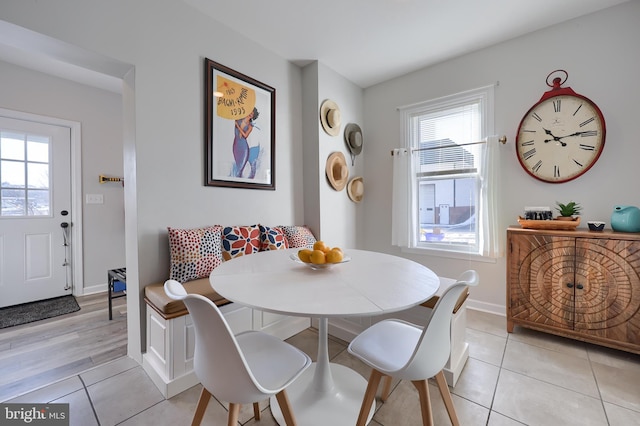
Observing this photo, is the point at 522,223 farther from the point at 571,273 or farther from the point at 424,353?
the point at 424,353

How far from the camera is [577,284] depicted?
196cm

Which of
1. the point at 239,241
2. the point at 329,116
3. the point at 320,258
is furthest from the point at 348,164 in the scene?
the point at 320,258

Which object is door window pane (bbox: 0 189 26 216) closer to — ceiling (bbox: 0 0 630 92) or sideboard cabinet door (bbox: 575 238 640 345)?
ceiling (bbox: 0 0 630 92)

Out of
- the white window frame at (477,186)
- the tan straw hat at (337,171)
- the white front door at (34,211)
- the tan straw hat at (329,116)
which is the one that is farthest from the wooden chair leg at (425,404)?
the white front door at (34,211)

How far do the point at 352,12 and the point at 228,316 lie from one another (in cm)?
251

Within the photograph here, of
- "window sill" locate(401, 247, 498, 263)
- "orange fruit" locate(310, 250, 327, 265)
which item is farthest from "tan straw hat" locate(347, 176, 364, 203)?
"orange fruit" locate(310, 250, 327, 265)

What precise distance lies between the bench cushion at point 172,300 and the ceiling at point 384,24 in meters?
2.10

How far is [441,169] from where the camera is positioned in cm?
295

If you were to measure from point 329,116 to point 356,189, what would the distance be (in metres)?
0.96

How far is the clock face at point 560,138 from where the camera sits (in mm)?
2164

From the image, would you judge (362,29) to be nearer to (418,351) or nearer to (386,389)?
(418,351)

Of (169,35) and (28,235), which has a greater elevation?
(169,35)

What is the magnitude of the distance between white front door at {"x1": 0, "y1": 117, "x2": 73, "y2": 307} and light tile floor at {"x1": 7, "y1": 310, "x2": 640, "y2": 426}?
6.74 ft

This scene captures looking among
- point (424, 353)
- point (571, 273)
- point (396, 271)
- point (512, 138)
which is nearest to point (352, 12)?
point (512, 138)
